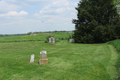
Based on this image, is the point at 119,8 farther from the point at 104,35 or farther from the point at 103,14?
the point at 104,35

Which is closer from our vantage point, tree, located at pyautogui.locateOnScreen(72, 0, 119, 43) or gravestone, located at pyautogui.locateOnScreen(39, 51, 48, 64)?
gravestone, located at pyautogui.locateOnScreen(39, 51, 48, 64)

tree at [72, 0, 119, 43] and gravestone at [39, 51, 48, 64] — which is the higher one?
tree at [72, 0, 119, 43]

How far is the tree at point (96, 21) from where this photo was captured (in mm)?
18406

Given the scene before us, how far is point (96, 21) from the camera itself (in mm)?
19062

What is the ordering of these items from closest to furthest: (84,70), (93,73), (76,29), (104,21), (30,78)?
1. (30,78)
2. (93,73)
3. (84,70)
4. (104,21)
5. (76,29)

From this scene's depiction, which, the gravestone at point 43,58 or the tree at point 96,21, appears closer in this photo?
the gravestone at point 43,58

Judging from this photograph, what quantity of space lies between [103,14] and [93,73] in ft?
52.6

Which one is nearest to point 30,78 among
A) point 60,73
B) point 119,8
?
point 60,73

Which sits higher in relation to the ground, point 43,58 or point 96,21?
point 96,21

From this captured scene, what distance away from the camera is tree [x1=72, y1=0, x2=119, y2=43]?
60.4 feet

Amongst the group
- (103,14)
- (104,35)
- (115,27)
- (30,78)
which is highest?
(103,14)

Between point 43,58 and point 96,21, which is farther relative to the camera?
point 96,21

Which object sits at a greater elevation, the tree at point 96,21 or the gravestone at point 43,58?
the tree at point 96,21

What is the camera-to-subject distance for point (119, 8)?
19.7m
